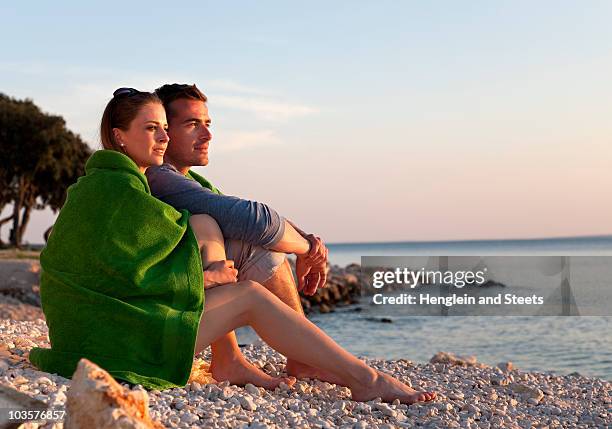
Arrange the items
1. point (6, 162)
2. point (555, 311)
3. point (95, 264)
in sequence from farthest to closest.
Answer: point (6, 162), point (555, 311), point (95, 264)

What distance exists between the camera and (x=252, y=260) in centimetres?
396

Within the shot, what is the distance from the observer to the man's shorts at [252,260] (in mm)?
3904

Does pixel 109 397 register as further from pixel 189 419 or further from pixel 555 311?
pixel 555 311

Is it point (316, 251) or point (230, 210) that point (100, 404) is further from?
point (316, 251)

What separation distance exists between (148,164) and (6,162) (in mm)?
25859

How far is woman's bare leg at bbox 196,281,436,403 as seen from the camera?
12.0 ft

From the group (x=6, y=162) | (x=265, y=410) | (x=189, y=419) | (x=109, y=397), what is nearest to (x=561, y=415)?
(x=265, y=410)

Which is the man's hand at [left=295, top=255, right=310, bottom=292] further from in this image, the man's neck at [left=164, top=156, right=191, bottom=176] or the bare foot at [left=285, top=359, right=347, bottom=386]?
the man's neck at [left=164, top=156, right=191, bottom=176]

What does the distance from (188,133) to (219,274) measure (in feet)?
2.96

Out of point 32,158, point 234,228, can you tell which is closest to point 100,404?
point 234,228

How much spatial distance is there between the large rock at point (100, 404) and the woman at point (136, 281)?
0.89 metres

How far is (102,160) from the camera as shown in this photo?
3.61 m

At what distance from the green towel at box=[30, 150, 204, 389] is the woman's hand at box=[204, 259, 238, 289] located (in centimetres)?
9

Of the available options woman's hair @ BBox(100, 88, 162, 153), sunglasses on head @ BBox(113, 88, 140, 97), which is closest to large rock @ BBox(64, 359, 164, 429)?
woman's hair @ BBox(100, 88, 162, 153)
